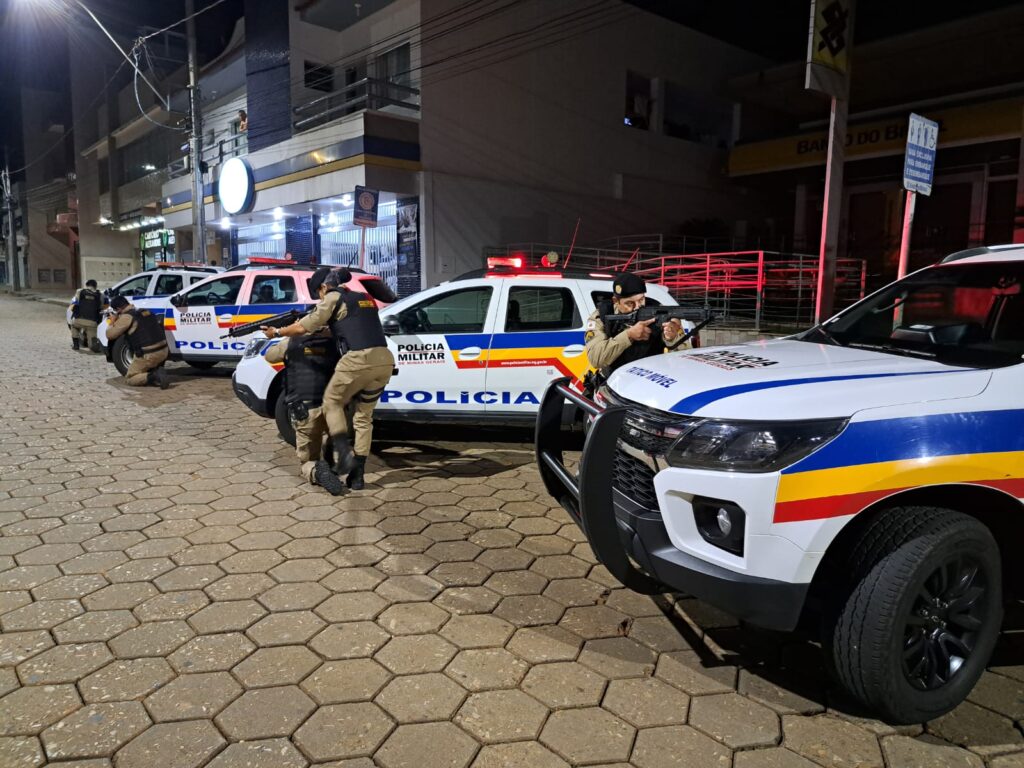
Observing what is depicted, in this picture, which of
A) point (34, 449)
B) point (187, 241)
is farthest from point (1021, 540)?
point (187, 241)

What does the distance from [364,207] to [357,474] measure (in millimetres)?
9415

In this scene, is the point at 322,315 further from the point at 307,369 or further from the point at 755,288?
the point at 755,288

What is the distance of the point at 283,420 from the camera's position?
6.05 m

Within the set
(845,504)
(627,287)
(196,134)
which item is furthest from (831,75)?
(196,134)

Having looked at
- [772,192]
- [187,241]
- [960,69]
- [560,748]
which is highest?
[960,69]

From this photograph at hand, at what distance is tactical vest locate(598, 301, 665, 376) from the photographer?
4.58 m

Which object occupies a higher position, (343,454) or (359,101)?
(359,101)

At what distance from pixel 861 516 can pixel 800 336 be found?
5.13ft

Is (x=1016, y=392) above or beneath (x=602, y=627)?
above

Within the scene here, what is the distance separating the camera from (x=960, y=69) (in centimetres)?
2003

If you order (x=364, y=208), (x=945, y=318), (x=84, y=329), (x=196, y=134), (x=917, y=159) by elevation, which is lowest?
(x=84, y=329)

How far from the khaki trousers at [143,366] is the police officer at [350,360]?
17.5 ft

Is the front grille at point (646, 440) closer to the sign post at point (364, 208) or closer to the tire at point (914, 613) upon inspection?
the tire at point (914, 613)

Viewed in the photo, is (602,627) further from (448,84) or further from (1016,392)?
(448,84)
